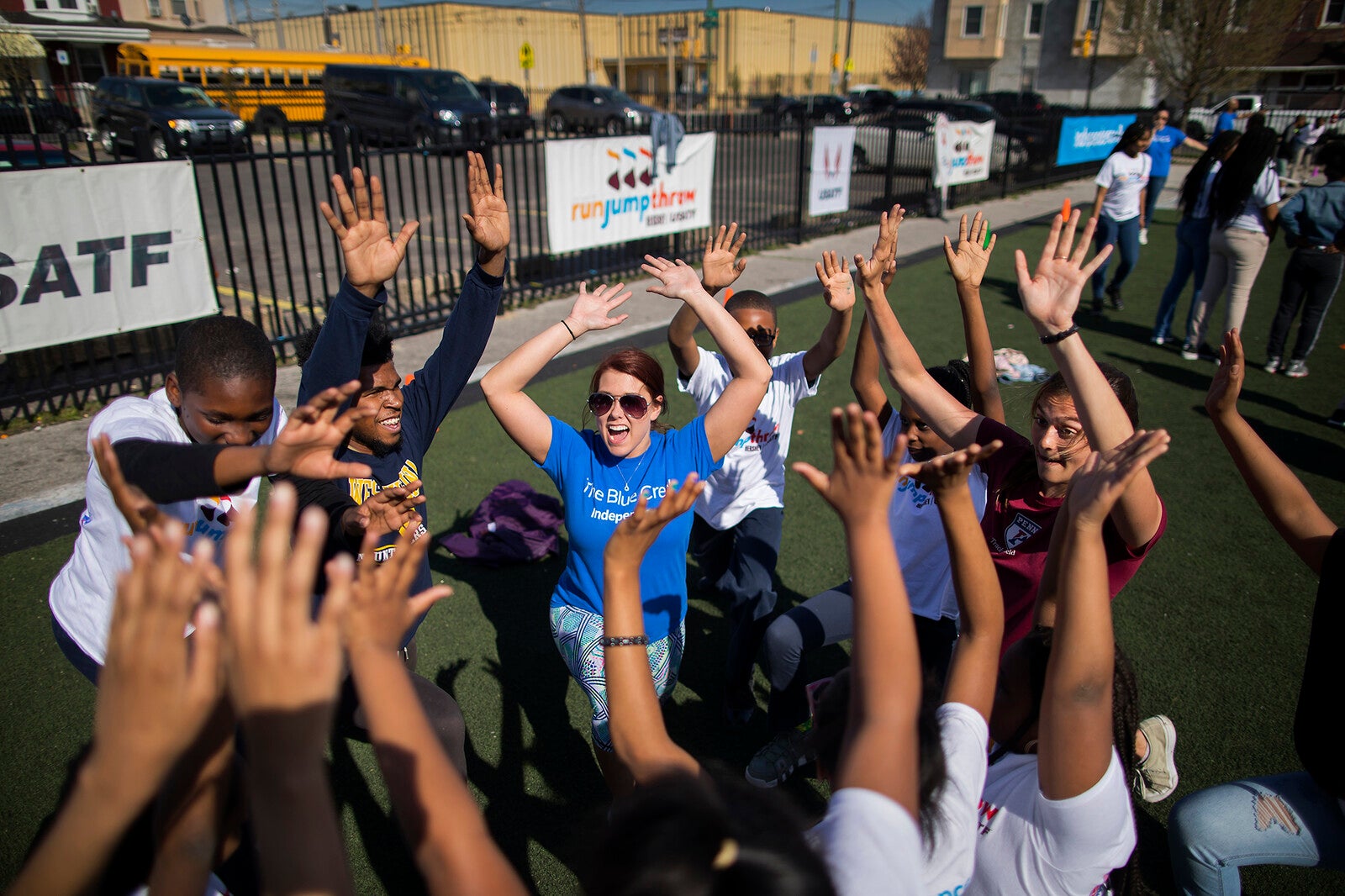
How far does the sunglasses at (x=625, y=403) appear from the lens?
2.56 m

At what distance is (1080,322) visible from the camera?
31.0 ft

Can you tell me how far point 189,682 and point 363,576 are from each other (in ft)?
0.89

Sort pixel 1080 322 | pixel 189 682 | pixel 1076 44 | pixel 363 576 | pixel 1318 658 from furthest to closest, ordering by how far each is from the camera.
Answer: pixel 1076 44, pixel 1080 322, pixel 1318 658, pixel 363 576, pixel 189 682

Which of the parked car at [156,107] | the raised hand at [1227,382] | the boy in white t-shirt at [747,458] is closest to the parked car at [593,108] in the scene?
the parked car at [156,107]

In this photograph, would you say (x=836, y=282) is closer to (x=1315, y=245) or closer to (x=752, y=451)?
(x=752, y=451)

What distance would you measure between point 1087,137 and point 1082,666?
23.5 m

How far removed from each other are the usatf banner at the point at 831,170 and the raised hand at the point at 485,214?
1087 cm

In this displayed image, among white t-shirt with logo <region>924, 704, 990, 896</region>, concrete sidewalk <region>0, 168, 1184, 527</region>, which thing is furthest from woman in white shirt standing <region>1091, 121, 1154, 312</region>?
white t-shirt with logo <region>924, 704, 990, 896</region>

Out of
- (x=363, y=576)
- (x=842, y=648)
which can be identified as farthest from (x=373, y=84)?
(x=363, y=576)

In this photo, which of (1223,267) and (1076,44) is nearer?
(1223,267)

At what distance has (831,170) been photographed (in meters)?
13.4

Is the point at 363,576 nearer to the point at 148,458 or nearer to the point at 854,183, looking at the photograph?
the point at 148,458

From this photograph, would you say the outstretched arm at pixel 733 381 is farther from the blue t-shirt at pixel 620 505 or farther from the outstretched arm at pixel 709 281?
the outstretched arm at pixel 709 281

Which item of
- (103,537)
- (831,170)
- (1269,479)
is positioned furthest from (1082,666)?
(831,170)
